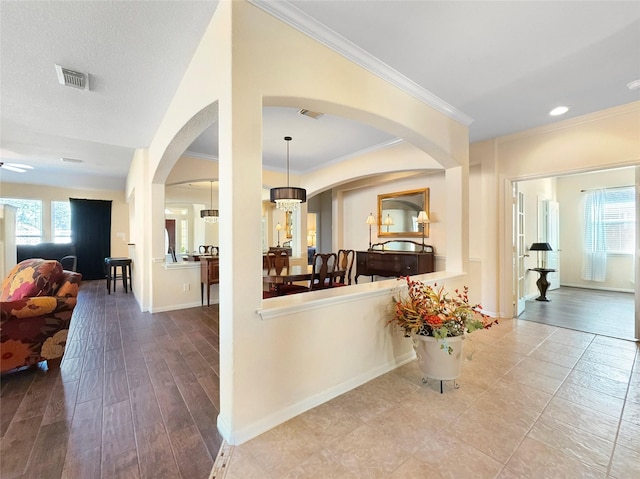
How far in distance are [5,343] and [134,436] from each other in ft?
5.20

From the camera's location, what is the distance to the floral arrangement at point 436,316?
7.10 feet

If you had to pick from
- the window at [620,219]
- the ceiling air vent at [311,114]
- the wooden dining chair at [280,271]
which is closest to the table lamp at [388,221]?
the wooden dining chair at [280,271]

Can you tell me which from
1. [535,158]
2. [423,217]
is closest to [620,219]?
[535,158]

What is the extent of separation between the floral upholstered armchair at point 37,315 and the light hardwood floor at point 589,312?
5.70m

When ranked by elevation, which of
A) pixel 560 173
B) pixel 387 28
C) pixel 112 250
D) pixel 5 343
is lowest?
pixel 5 343

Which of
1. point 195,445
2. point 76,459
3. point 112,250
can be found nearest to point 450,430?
point 195,445

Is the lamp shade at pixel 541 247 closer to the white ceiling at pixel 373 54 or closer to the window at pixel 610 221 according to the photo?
the window at pixel 610 221

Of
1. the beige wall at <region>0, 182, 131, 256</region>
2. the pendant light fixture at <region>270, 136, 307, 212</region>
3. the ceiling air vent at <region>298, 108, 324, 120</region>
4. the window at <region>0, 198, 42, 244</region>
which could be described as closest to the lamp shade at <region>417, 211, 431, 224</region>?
the pendant light fixture at <region>270, 136, 307, 212</region>

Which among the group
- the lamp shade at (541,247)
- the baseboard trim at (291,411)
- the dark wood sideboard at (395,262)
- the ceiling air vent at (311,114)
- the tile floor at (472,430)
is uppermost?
the ceiling air vent at (311,114)

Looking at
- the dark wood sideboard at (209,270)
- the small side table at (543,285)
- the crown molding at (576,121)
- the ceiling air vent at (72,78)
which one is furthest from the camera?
the small side table at (543,285)

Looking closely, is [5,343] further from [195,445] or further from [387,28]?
[387,28]

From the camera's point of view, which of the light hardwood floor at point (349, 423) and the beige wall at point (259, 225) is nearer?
the light hardwood floor at point (349, 423)

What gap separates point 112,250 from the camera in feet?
25.6

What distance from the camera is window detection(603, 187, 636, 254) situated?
5.85 m
